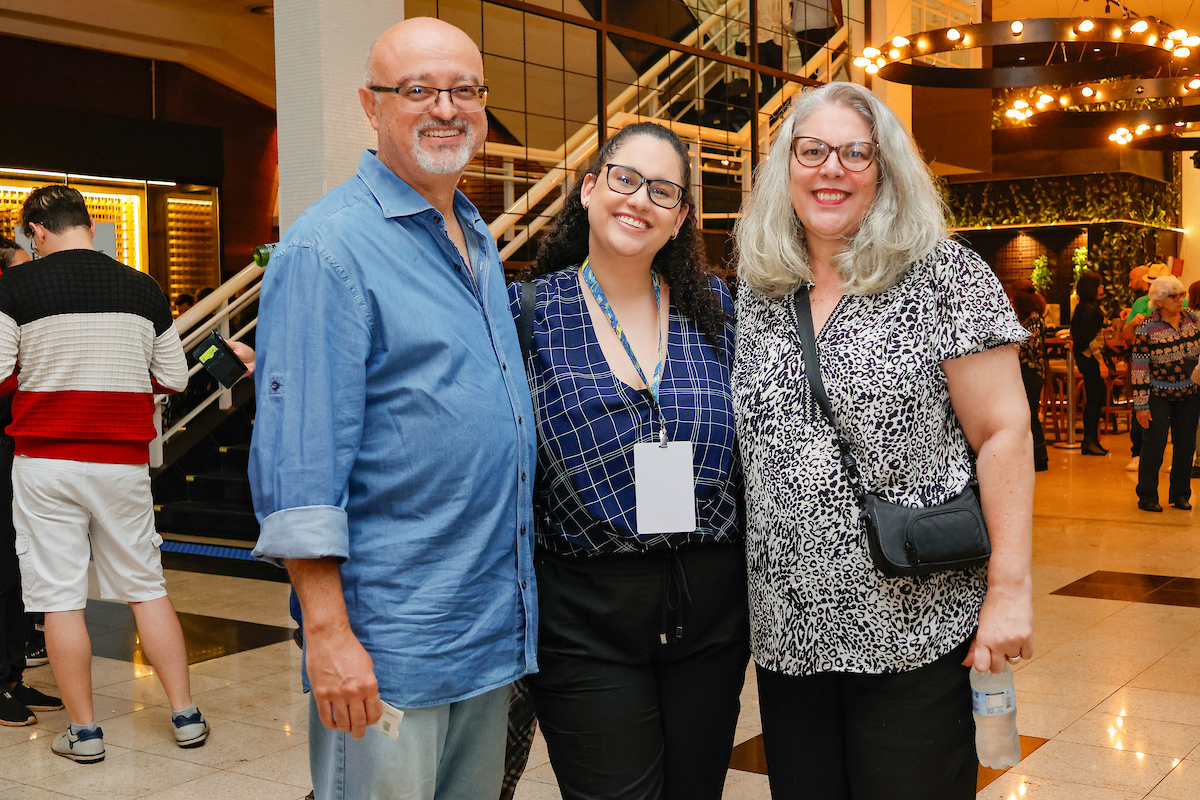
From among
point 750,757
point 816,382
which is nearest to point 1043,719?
point 750,757

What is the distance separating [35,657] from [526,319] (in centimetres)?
363

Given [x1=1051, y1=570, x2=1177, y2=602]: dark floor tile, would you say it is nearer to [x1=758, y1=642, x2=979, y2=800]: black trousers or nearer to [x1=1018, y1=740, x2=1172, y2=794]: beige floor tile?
[x1=1018, y1=740, x2=1172, y2=794]: beige floor tile

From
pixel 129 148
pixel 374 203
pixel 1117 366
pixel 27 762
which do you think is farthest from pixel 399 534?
pixel 1117 366

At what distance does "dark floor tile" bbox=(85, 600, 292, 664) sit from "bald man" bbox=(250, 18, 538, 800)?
3323mm

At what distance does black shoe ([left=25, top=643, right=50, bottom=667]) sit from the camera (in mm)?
4642

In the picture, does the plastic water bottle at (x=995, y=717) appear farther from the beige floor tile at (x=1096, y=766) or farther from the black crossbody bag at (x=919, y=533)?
the beige floor tile at (x=1096, y=766)

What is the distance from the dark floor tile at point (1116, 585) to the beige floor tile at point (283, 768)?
12.9 feet

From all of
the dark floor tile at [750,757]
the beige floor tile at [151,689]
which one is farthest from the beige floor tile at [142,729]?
the dark floor tile at [750,757]

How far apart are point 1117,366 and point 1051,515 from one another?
5.78 metres

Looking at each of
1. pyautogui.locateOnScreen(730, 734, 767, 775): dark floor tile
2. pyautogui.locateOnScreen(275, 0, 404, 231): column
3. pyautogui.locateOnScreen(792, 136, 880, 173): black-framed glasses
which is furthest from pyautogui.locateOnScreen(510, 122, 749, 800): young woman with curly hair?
pyautogui.locateOnScreen(275, 0, 404, 231): column

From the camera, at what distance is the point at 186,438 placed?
8320 millimetres

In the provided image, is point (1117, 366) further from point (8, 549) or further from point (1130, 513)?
point (8, 549)

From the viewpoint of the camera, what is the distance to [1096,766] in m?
3.33

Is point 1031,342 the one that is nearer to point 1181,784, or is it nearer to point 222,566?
point 222,566
